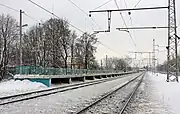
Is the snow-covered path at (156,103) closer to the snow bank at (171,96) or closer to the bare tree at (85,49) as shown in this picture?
the snow bank at (171,96)

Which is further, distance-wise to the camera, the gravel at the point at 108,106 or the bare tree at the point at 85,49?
the bare tree at the point at 85,49

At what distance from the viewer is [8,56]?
5056cm

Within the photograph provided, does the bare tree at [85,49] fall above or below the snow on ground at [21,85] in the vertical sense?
above

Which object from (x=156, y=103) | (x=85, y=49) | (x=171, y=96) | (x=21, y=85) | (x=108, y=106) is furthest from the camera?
(x=85, y=49)

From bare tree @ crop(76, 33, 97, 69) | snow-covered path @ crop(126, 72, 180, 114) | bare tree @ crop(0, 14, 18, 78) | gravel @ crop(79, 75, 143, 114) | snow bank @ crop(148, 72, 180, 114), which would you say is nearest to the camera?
gravel @ crop(79, 75, 143, 114)

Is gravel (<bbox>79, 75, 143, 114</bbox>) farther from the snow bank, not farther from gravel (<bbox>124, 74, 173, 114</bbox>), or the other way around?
the snow bank

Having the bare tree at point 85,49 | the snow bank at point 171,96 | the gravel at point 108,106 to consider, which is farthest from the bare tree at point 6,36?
the gravel at point 108,106

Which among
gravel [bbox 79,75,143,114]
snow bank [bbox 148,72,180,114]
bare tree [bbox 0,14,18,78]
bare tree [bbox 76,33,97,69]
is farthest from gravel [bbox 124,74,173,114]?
bare tree [bbox 76,33,97,69]

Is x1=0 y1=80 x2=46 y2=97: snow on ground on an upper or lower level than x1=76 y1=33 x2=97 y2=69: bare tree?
lower

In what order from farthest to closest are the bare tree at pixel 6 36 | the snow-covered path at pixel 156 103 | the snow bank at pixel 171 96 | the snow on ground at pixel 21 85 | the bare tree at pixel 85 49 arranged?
the bare tree at pixel 85 49 → the bare tree at pixel 6 36 → the snow on ground at pixel 21 85 → the snow bank at pixel 171 96 → the snow-covered path at pixel 156 103

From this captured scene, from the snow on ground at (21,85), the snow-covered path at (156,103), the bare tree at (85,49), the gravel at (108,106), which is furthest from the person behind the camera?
the bare tree at (85,49)

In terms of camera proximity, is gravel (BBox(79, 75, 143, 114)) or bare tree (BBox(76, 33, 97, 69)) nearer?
gravel (BBox(79, 75, 143, 114))

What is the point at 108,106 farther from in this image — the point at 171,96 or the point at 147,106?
the point at 171,96

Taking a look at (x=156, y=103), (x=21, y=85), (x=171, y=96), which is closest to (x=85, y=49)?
(x=21, y=85)
